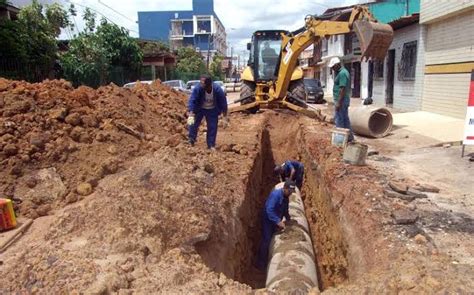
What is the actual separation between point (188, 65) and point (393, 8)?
24.2 metres

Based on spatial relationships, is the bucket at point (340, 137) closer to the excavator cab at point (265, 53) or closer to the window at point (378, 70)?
the excavator cab at point (265, 53)

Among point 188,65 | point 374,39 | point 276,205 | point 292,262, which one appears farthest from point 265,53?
point 188,65

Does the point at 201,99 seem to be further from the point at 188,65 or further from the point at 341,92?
the point at 188,65

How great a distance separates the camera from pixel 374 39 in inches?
295

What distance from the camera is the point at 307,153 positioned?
8.83 metres

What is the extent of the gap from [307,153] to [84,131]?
4579 mm

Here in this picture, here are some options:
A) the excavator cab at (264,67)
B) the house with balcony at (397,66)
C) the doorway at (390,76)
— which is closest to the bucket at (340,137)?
the house with balcony at (397,66)

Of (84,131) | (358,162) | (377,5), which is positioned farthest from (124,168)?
(377,5)

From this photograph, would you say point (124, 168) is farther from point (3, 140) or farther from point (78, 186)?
point (3, 140)

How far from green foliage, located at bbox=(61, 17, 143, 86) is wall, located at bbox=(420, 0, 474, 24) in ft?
48.1

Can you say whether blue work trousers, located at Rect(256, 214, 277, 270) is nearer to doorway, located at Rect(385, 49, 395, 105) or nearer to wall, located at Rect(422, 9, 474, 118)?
wall, located at Rect(422, 9, 474, 118)

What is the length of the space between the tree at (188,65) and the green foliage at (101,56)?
52.4 ft

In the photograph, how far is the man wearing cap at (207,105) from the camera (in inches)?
280

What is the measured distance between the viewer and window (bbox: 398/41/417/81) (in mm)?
15380
